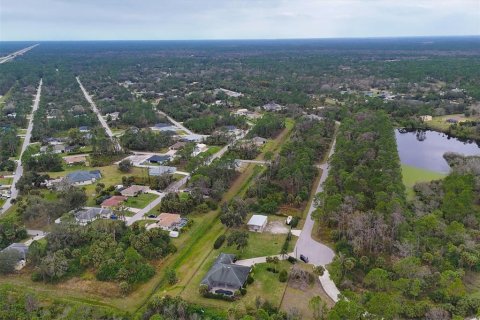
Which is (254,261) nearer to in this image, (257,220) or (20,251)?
(257,220)

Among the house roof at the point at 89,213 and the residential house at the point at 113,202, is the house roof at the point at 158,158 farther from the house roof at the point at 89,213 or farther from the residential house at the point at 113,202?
the house roof at the point at 89,213

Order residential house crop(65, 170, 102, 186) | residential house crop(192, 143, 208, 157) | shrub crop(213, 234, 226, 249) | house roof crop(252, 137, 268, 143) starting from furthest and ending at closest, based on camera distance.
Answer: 1. house roof crop(252, 137, 268, 143)
2. residential house crop(192, 143, 208, 157)
3. residential house crop(65, 170, 102, 186)
4. shrub crop(213, 234, 226, 249)

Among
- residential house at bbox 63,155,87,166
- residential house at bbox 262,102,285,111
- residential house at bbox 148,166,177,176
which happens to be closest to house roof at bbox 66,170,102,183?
residential house at bbox 63,155,87,166

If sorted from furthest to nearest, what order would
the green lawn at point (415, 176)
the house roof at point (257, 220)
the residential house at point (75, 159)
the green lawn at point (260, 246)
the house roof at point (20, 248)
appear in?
1. the residential house at point (75, 159)
2. the green lawn at point (415, 176)
3. the house roof at point (257, 220)
4. the green lawn at point (260, 246)
5. the house roof at point (20, 248)

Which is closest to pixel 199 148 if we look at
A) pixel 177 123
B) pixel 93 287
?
pixel 177 123

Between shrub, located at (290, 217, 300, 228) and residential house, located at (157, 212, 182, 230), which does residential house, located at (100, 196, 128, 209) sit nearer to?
residential house, located at (157, 212, 182, 230)

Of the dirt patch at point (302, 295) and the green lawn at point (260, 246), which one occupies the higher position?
the dirt patch at point (302, 295)

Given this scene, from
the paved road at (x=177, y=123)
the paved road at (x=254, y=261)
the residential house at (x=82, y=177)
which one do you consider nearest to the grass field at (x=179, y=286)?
the paved road at (x=254, y=261)
